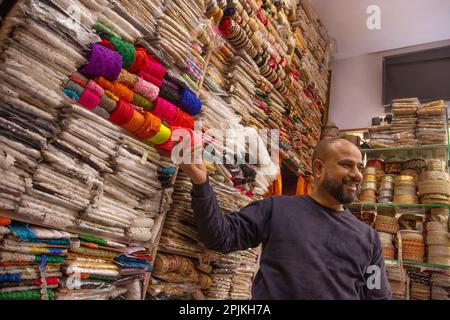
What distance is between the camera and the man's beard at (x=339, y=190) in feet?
5.68

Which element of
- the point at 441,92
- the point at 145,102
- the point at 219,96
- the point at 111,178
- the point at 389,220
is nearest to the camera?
the point at 111,178

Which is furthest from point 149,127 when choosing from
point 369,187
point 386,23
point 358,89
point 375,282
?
point 358,89

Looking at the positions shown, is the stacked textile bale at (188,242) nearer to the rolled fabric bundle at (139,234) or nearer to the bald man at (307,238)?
the rolled fabric bundle at (139,234)

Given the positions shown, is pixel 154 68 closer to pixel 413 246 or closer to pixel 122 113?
pixel 122 113

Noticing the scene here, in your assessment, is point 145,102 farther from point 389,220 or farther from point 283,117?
point 389,220

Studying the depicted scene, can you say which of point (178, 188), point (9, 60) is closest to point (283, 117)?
point (178, 188)

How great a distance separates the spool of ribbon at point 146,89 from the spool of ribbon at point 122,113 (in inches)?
4.4

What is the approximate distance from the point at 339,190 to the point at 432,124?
2.28 m

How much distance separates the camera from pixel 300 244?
1.53 meters

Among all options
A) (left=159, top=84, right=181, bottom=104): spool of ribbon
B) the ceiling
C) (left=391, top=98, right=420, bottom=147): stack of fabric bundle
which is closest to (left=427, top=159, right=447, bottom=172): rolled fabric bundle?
(left=391, top=98, right=420, bottom=147): stack of fabric bundle

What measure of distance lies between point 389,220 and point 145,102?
8.47 ft

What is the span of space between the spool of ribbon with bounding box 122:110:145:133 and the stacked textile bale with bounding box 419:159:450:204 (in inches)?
106

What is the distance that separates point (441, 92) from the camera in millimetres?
4270

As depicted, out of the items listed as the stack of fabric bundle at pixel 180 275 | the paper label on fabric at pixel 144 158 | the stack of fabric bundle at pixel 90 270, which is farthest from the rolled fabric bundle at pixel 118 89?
the stack of fabric bundle at pixel 180 275
